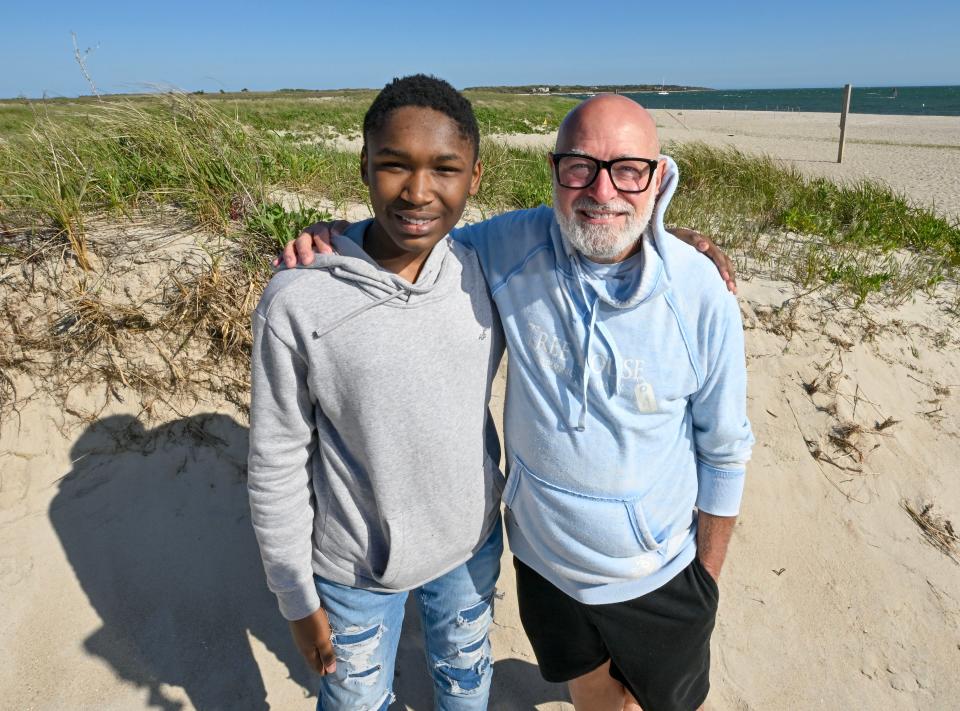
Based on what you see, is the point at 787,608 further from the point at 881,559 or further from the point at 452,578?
the point at 452,578

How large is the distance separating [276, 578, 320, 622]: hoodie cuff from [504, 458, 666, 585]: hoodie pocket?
646 millimetres

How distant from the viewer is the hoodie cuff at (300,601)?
5.24 ft

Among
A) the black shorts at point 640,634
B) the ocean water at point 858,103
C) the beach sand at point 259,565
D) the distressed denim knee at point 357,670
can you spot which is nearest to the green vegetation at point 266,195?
the beach sand at point 259,565

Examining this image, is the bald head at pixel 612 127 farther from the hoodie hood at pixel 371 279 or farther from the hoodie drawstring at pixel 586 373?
the hoodie hood at pixel 371 279

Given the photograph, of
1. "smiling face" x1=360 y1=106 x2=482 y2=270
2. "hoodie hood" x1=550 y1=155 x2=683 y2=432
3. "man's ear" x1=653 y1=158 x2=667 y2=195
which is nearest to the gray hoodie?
"smiling face" x1=360 y1=106 x2=482 y2=270

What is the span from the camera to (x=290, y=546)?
1.57m

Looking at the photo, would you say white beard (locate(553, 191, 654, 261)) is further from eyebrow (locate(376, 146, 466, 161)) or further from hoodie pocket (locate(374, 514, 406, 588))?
hoodie pocket (locate(374, 514, 406, 588))

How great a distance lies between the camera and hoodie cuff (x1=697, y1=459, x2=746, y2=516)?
176 cm

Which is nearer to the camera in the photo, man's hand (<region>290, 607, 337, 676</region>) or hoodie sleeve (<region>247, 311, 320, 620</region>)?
hoodie sleeve (<region>247, 311, 320, 620</region>)

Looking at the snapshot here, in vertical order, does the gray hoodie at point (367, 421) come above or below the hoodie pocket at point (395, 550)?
above

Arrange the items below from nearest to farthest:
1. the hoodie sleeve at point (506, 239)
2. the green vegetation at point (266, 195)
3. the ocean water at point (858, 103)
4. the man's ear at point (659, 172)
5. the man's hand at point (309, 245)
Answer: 1. the man's hand at point (309, 245)
2. the man's ear at point (659, 172)
3. the hoodie sleeve at point (506, 239)
4. the green vegetation at point (266, 195)
5. the ocean water at point (858, 103)

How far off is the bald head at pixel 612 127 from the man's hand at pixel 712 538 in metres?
1.10

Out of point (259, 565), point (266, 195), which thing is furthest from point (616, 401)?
point (266, 195)

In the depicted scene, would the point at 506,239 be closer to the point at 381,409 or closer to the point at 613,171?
the point at 613,171
